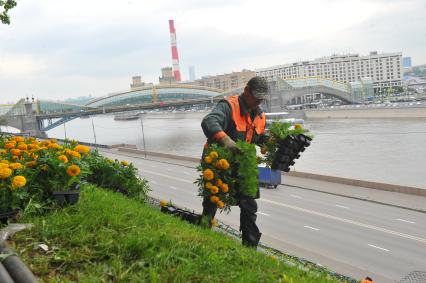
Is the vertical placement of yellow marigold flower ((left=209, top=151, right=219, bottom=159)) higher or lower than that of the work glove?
lower

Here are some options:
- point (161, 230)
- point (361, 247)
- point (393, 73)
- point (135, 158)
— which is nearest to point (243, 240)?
point (161, 230)

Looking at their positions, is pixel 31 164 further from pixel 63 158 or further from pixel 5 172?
pixel 5 172

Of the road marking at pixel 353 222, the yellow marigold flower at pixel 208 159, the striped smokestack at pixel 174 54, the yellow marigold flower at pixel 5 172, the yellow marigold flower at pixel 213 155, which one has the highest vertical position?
the striped smokestack at pixel 174 54

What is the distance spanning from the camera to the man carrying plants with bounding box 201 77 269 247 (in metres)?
4.25

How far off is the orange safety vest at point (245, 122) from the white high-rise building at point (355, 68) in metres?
141

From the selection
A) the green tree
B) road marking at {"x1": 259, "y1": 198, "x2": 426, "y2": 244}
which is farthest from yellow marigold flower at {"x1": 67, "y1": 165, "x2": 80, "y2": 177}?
road marking at {"x1": 259, "y1": 198, "x2": 426, "y2": 244}

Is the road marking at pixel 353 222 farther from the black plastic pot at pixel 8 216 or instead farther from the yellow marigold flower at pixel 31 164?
the black plastic pot at pixel 8 216

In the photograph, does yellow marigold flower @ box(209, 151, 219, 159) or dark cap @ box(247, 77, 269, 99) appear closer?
yellow marigold flower @ box(209, 151, 219, 159)

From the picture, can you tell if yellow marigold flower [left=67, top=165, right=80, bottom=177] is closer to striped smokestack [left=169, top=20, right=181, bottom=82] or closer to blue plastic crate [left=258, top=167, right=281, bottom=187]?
blue plastic crate [left=258, top=167, right=281, bottom=187]

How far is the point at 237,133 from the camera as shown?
14.9 ft

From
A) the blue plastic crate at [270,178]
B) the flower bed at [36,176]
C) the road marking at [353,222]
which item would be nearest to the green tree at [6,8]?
the flower bed at [36,176]

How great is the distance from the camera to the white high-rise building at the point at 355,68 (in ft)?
469

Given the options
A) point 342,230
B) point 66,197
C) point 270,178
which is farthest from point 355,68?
point 66,197

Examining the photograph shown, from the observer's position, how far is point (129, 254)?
9.00 ft
